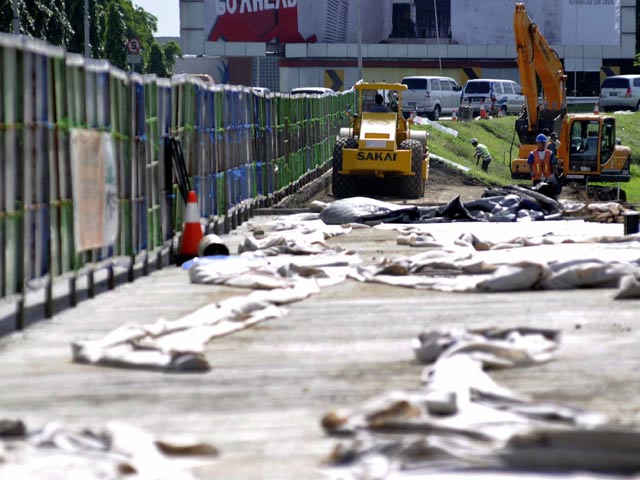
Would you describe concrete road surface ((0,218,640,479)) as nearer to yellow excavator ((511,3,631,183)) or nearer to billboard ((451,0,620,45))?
yellow excavator ((511,3,631,183))

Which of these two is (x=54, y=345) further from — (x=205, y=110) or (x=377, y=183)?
(x=377, y=183)

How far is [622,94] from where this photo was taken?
79062 mm

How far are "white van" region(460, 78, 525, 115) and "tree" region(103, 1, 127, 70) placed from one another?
1913cm

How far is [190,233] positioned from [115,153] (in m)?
2.71

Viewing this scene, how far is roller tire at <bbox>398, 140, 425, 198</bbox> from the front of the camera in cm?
3306

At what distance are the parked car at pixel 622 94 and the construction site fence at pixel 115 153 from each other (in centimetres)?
5821

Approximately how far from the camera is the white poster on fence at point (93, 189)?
12172 millimetres

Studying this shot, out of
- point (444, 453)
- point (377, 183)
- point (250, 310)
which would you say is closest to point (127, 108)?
Result: point (250, 310)

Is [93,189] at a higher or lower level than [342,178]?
higher

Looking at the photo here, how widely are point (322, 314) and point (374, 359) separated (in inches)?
89.9

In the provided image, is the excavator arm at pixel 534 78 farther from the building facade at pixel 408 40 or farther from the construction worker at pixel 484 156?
the building facade at pixel 408 40

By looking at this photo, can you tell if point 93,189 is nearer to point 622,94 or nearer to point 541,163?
point 541,163

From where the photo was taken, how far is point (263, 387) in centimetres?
847

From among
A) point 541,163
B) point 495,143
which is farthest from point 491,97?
point 541,163
